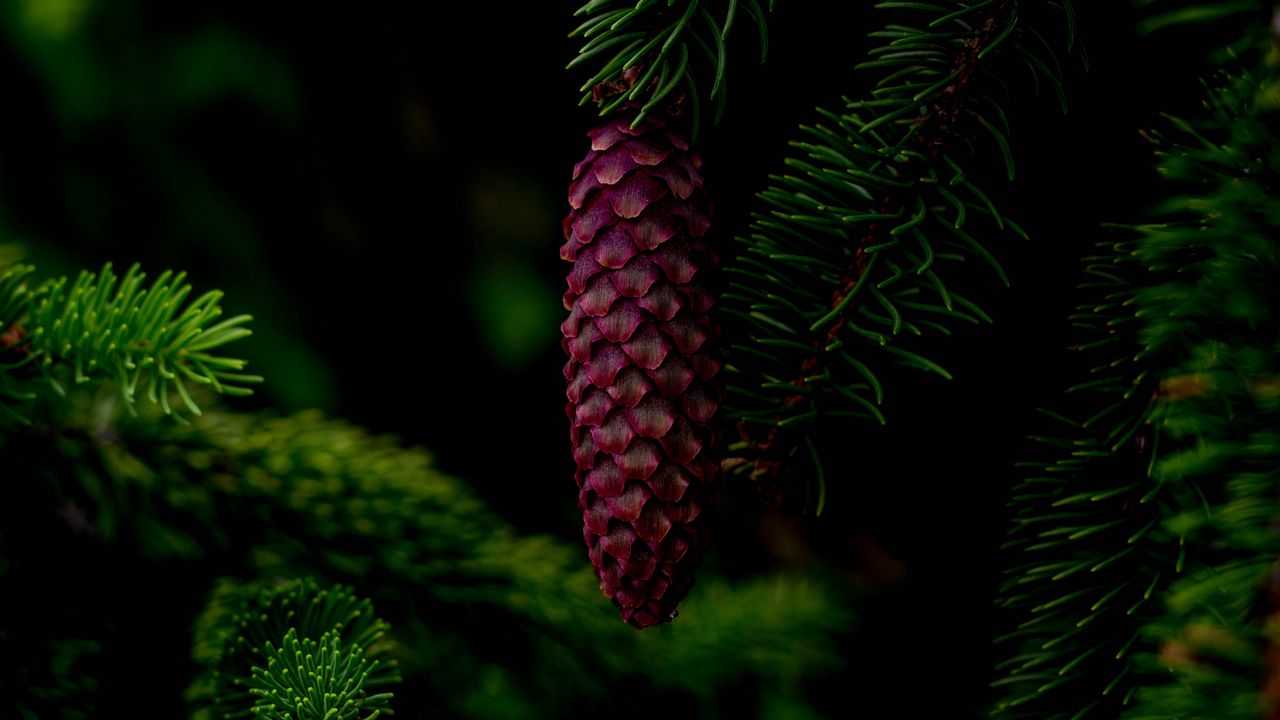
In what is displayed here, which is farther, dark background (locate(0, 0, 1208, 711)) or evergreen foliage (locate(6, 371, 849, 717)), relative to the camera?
dark background (locate(0, 0, 1208, 711))

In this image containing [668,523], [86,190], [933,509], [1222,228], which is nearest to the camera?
[1222,228]

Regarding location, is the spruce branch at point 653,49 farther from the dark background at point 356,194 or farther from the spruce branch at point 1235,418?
the dark background at point 356,194

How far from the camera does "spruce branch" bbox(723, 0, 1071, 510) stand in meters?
0.48

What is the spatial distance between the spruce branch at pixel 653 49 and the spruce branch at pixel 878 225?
78 mm

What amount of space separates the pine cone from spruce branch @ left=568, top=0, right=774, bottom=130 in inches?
0.9

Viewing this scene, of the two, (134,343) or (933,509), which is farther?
(933,509)

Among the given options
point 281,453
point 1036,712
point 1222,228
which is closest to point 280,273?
point 281,453

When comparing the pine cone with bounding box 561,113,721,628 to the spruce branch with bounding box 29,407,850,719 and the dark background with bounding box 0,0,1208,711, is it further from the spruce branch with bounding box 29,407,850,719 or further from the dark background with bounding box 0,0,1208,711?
the dark background with bounding box 0,0,1208,711

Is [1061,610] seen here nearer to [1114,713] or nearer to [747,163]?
[1114,713]

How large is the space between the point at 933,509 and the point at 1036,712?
21cm

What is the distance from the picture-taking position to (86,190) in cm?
147

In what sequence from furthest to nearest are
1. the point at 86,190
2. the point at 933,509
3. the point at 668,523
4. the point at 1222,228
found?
the point at 86,190, the point at 933,509, the point at 668,523, the point at 1222,228

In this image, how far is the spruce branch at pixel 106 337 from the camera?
0.57 m

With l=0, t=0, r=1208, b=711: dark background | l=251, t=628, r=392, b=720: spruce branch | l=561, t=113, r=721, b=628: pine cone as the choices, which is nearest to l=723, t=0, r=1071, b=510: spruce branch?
l=561, t=113, r=721, b=628: pine cone
